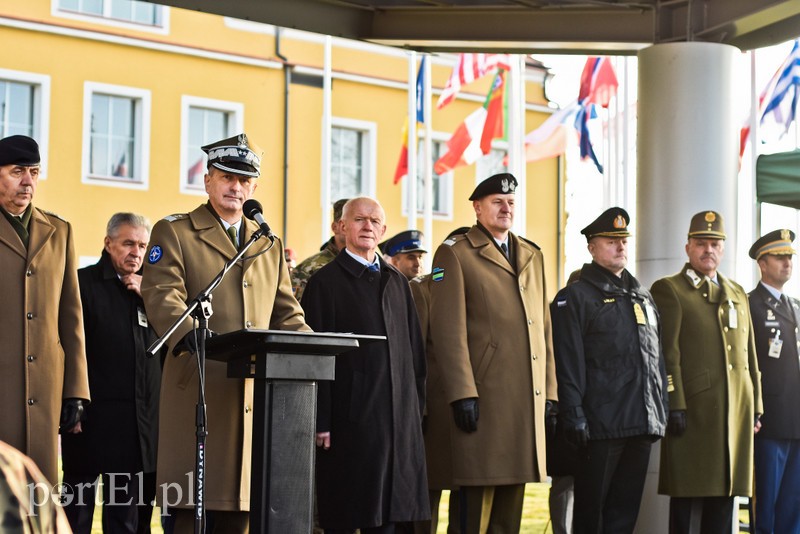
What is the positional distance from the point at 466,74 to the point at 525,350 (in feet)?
43.8

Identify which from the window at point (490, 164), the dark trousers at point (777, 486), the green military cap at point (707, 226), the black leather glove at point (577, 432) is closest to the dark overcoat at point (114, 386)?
the black leather glove at point (577, 432)

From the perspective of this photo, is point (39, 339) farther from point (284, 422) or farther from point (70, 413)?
point (284, 422)

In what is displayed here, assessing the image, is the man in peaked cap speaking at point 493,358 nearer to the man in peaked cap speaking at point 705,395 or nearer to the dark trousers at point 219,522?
the man in peaked cap speaking at point 705,395

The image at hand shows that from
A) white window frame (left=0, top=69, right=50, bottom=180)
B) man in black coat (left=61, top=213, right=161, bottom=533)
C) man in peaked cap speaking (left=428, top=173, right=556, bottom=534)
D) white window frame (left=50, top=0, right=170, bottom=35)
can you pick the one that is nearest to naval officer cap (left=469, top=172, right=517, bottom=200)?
man in peaked cap speaking (left=428, top=173, right=556, bottom=534)

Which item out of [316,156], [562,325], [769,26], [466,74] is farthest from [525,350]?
[316,156]

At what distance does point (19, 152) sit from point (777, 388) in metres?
5.26

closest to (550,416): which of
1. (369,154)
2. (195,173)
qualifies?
(195,173)

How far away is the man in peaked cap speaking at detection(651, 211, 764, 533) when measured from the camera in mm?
7457

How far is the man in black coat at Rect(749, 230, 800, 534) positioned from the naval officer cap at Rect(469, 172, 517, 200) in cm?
257

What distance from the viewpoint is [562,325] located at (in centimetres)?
696

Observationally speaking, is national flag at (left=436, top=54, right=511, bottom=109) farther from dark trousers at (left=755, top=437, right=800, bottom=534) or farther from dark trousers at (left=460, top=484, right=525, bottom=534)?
dark trousers at (left=460, top=484, right=525, bottom=534)

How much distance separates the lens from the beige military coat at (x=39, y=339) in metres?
5.35

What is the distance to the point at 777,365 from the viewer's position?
27.4 ft

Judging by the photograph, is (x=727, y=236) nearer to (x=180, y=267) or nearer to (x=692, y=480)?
(x=692, y=480)
